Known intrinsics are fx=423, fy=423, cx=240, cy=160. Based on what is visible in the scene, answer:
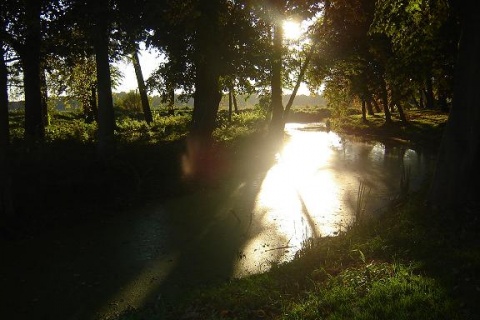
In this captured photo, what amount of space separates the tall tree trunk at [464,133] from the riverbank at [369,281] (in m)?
0.55

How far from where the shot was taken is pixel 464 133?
8.99 meters

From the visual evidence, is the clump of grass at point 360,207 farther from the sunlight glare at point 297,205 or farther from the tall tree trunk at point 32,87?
the tall tree trunk at point 32,87

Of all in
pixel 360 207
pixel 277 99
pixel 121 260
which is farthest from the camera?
pixel 277 99

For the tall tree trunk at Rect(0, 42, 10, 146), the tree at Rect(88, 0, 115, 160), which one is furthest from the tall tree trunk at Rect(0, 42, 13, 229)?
the tree at Rect(88, 0, 115, 160)

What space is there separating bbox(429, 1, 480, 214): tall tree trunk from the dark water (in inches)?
92.3

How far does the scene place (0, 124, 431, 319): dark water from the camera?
23.9 feet

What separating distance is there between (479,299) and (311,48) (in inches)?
1034

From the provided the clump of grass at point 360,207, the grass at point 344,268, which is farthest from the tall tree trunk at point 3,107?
the clump of grass at point 360,207

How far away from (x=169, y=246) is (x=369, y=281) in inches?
188

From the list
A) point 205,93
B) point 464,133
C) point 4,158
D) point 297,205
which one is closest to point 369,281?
point 464,133

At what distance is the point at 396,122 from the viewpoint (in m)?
38.2

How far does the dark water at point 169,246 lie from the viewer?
730 cm

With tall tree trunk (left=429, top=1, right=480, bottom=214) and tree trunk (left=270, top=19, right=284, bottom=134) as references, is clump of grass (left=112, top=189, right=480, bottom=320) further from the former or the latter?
tree trunk (left=270, top=19, right=284, bottom=134)

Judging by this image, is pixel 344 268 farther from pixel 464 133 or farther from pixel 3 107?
pixel 3 107
